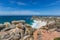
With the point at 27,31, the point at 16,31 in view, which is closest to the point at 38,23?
the point at 27,31

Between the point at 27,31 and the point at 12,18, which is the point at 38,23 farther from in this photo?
the point at 12,18

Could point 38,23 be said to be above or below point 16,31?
above

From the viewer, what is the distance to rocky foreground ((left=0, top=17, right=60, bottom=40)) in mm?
2666

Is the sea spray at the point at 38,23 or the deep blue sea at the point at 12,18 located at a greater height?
the deep blue sea at the point at 12,18

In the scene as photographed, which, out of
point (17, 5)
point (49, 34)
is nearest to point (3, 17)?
point (17, 5)

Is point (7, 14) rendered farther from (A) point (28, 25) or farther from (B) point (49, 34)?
(B) point (49, 34)

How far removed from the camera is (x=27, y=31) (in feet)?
8.86

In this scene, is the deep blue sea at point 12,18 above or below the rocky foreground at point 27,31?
above

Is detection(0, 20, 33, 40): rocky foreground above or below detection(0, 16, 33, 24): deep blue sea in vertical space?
below

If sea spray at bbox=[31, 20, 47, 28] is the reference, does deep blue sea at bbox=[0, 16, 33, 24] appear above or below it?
above

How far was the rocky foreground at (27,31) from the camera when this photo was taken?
267 cm

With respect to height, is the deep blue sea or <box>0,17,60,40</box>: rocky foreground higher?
the deep blue sea

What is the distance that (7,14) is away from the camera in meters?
2.66

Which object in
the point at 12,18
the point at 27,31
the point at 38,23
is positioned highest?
the point at 12,18
